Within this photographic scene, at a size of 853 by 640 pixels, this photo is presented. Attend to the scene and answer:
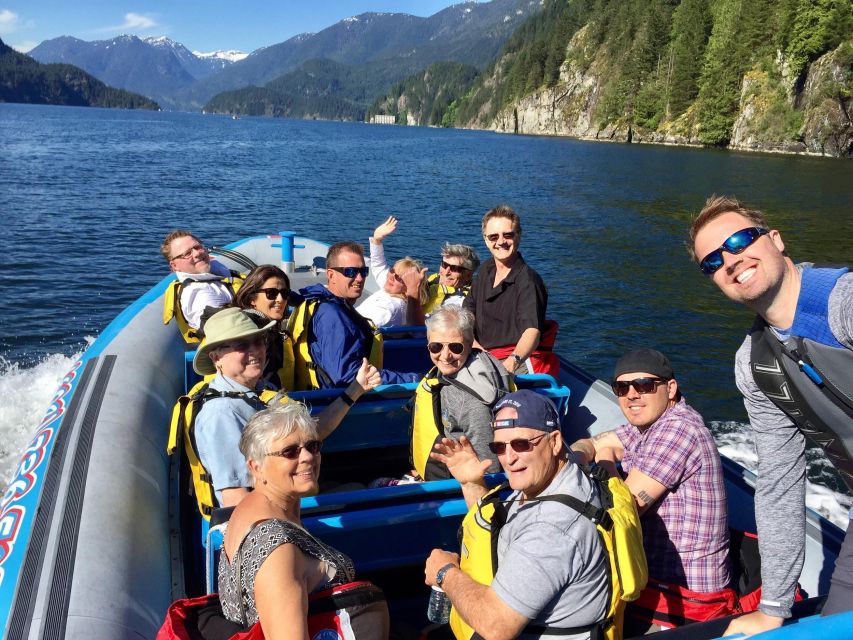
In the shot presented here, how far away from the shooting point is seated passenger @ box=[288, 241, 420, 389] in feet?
14.0

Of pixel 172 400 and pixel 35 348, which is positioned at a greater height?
pixel 172 400

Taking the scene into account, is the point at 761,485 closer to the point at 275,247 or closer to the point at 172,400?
the point at 172,400

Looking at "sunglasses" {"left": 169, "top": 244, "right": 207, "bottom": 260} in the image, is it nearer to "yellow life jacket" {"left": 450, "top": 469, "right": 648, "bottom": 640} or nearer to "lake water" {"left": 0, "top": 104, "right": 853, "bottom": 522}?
"lake water" {"left": 0, "top": 104, "right": 853, "bottom": 522}

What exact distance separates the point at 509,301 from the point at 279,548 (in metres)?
3.15

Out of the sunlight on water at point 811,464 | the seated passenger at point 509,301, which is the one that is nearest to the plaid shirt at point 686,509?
the seated passenger at point 509,301

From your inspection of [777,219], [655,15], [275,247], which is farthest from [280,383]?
[655,15]

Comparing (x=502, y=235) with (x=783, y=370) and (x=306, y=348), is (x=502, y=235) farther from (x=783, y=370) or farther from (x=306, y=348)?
(x=783, y=370)

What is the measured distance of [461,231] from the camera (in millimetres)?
23031

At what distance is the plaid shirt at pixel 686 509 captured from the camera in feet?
9.40

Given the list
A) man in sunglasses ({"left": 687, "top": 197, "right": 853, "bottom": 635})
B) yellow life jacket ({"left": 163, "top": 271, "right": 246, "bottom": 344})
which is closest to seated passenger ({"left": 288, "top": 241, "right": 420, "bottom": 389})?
yellow life jacket ({"left": 163, "top": 271, "right": 246, "bottom": 344})

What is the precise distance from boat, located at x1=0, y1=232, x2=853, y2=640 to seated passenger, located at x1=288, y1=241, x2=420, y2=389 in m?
0.27

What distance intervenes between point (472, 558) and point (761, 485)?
3.70 feet

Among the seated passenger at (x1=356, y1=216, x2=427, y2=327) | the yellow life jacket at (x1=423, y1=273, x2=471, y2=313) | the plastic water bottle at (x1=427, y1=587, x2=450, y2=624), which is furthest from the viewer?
the yellow life jacket at (x1=423, y1=273, x2=471, y2=313)

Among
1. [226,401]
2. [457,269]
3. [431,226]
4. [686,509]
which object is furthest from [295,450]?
[431,226]
